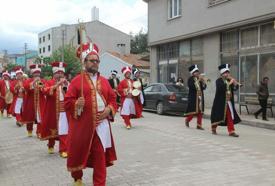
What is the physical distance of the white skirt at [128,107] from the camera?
13914 mm

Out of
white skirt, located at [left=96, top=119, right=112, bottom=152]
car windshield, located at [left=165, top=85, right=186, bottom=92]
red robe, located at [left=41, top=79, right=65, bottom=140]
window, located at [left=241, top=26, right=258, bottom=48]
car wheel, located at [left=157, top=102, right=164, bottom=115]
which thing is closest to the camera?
white skirt, located at [left=96, top=119, right=112, bottom=152]

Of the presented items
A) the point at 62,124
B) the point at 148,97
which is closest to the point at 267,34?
the point at 148,97

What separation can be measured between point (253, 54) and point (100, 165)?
1446 cm

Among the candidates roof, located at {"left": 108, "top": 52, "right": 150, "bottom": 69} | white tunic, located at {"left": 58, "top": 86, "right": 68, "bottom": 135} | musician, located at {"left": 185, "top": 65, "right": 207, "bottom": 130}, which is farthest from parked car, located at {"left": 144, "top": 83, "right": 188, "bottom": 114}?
roof, located at {"left": 108, "top": 52, "right": 150, "bottom": 69}

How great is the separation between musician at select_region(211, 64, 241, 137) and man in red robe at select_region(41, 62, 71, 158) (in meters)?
4.88

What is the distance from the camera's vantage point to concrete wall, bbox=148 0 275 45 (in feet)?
60.4

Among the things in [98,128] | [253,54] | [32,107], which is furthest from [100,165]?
[253,54]

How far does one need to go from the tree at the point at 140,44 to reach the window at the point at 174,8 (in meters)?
50.6

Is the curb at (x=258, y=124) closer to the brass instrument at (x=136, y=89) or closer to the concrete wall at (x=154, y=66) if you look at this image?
the brass instrument at (x=136, y=89)

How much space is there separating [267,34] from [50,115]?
38.4 ft

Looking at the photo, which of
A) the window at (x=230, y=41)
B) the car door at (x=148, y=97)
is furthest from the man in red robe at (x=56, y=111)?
the window at (x=230, y=41)

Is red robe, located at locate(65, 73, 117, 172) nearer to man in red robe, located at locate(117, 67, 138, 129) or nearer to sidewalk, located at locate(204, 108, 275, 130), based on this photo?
man in red robe, located at locate(117, 67, 138, 129)

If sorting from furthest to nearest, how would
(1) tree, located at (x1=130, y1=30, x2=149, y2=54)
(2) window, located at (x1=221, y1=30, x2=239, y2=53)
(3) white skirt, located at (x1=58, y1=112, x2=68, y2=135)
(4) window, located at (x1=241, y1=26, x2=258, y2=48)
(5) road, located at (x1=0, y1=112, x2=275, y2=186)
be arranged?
(1) tree, located at (x1=130, y1=30, x2=149, y2=54) < (2) window, located at (x1=221, y1=30, x2=239, y2=53) < (4) window, located at (x1=241, y1=26, x2=258, y2=48) < (3) white skirt, located at (x1=58, y1=112, x2=68, y2=135) < (5) road, located at (x1=0, y1=112, x2=275, y2=186)

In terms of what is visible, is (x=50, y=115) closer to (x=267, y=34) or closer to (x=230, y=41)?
(x=267, y=34)
